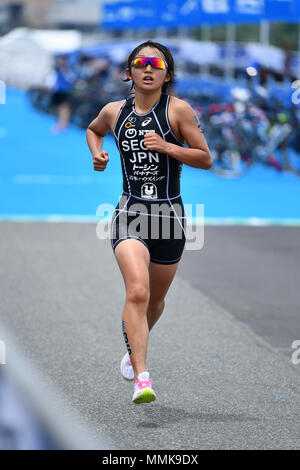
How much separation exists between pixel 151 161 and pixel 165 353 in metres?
1.82

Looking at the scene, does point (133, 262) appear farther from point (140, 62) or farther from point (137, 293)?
point (140, 62)

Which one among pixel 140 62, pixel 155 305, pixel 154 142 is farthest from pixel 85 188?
pixel 154 142

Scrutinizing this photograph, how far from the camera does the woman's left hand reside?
4.39m

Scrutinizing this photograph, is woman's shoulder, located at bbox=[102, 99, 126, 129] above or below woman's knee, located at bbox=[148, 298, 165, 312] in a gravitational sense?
above

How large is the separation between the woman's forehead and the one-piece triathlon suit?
22 cm

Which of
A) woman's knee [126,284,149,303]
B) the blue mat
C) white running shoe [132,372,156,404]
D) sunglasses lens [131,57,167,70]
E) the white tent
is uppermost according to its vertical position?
the white tent

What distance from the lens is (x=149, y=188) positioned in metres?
4.62

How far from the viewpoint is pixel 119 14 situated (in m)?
28.9

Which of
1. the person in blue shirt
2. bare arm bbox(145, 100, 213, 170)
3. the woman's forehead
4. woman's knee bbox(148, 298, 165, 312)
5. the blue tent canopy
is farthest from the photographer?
the person in blue shirt

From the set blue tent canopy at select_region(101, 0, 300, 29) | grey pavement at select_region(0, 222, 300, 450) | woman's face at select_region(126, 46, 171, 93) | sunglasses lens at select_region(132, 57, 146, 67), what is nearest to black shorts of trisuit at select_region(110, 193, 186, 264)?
woman's face at select_region(126, 46, 171, 93)

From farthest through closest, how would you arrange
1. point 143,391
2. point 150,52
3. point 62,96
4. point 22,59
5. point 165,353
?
point 22,59 < point 62,96 < point 165,353 < point 150,52 < point 143,391

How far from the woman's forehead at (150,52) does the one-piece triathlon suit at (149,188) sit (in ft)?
0.72

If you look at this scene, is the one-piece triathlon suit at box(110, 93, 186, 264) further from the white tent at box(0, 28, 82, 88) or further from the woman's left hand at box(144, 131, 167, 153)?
the white tent at box(0, 28, 82, 88)

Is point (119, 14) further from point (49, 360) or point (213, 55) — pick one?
point (49, 360)
